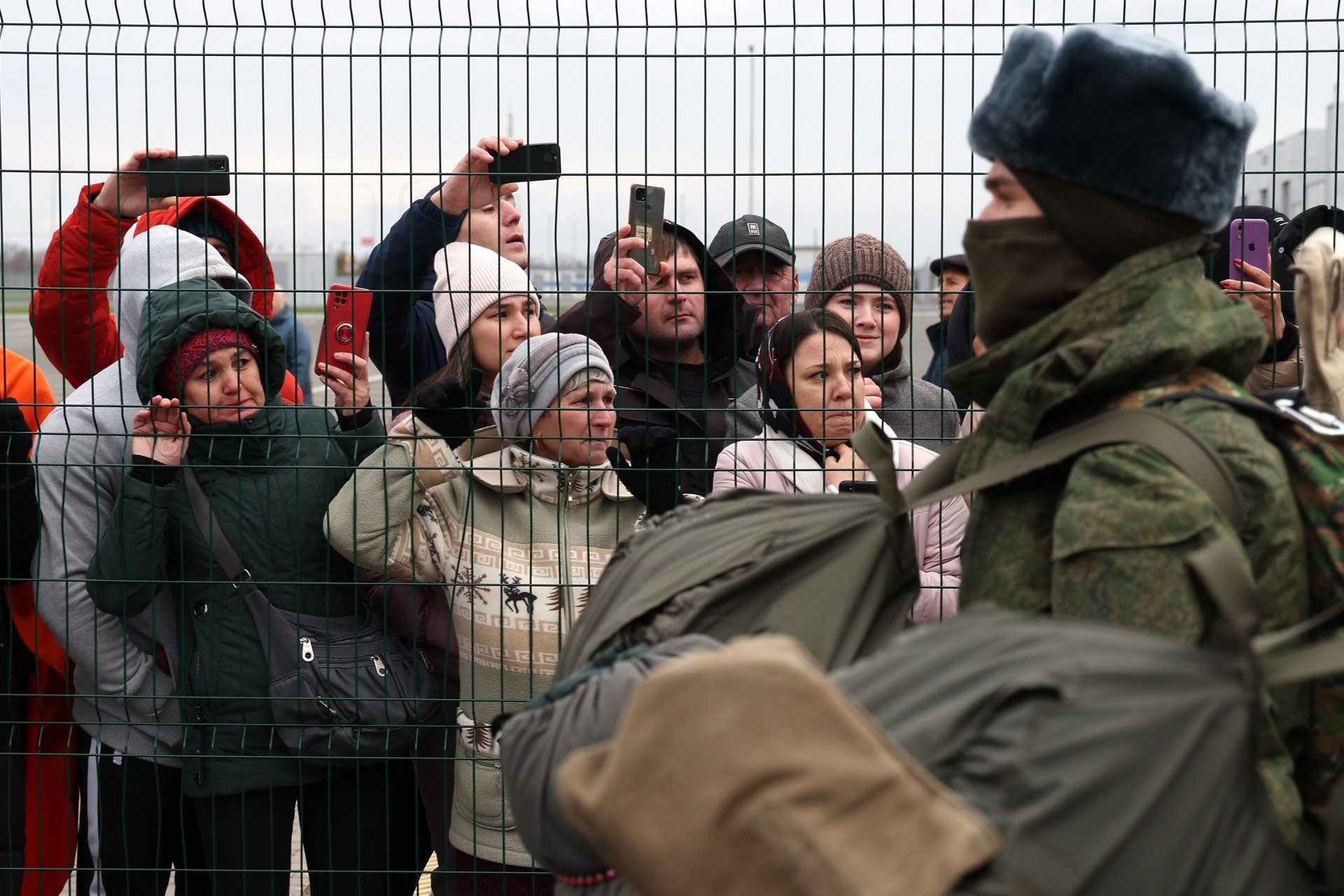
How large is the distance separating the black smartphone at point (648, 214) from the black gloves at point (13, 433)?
1.60 meters

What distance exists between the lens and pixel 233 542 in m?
3.53

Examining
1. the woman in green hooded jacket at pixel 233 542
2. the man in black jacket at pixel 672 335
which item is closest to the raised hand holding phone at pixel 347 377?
the woman in green hooded jacket at pixel 233 542

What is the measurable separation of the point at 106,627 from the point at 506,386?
3.77 feet

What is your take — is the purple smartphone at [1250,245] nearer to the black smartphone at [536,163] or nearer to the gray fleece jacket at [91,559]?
the black smartphone at [536,163]

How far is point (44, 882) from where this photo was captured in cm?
383

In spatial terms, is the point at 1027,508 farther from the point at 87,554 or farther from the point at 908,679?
the point at 87,554

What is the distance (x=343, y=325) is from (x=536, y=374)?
0.50 meters

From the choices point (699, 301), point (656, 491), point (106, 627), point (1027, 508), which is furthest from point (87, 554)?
point (1027, 508)

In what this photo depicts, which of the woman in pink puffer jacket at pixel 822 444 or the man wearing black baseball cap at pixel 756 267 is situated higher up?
the man wearing black baseball cap at pixel 756 267

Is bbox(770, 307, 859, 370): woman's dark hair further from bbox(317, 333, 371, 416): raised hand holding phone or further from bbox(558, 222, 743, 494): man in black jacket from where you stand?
bbox(317, 333, 371, 416): raised hand holding phone

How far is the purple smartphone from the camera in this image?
3590mm

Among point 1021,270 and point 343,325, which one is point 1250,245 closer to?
point 1021,270

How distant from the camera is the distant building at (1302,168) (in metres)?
3.37

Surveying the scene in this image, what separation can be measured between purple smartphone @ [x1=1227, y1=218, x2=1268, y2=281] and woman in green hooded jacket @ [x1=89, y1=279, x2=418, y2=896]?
2.16 meters
